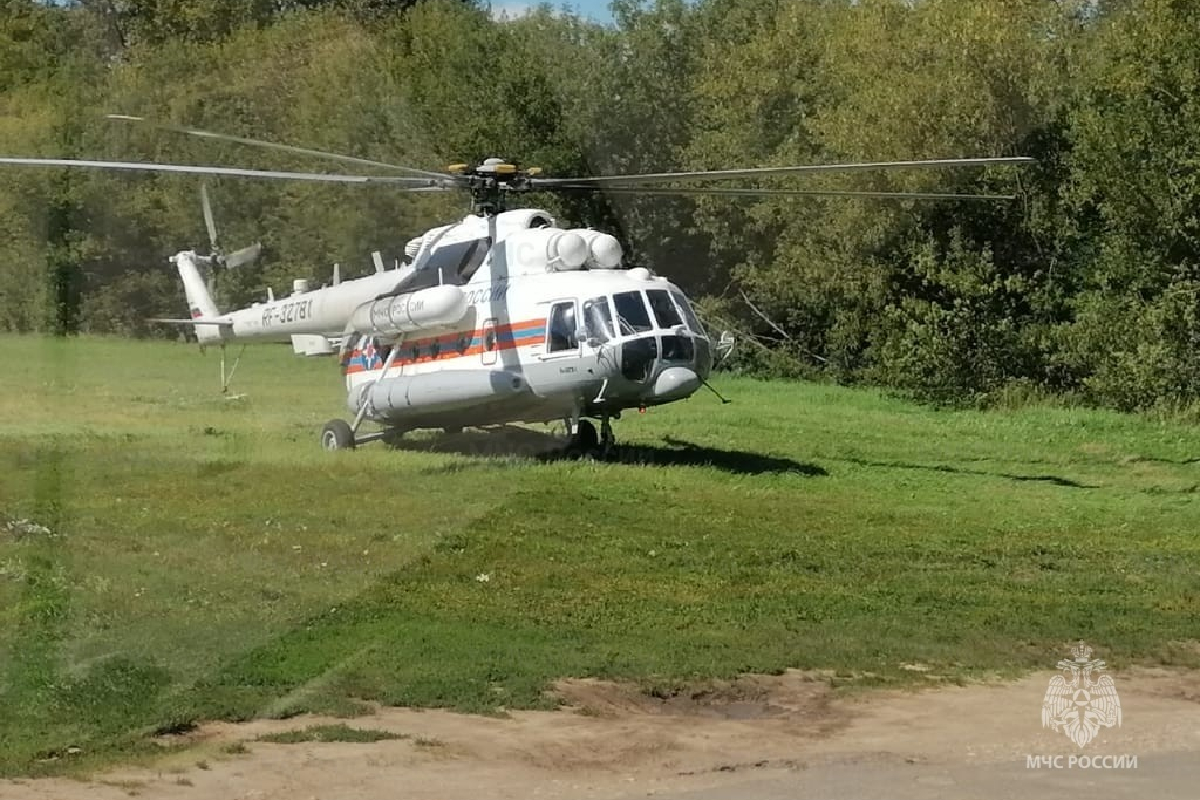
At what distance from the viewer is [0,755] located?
22.5 feet

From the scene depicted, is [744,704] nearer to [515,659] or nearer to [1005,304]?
[515,659]

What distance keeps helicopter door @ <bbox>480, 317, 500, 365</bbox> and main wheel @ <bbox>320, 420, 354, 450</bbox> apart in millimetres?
1836

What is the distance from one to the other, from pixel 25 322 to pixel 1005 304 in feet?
57.4

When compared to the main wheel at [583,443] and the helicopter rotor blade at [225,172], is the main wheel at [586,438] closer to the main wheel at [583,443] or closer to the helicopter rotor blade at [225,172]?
the main wheel at [583,443]

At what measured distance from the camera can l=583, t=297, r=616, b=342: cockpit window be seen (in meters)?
15.6

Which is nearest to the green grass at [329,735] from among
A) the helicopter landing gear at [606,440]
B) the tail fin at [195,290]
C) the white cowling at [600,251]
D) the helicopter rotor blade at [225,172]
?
the helicopter rotor blade at [225,172]

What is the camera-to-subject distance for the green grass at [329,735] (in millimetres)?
7258

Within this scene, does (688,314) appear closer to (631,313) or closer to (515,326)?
(631,313)

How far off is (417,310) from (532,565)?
5.68 metres

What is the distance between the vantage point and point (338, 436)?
17.4 m

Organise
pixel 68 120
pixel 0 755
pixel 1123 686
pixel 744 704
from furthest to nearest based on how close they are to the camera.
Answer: pixel 68 120 → pixel 1123 686 → pixel 744 704 → pixel 0 755

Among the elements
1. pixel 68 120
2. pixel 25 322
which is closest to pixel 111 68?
pixel 68 120

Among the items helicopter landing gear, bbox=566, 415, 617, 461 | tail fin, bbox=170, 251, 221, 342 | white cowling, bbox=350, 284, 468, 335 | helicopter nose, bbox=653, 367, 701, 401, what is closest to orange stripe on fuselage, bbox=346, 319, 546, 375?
white cowling, bbox=350, 284, 468, 335

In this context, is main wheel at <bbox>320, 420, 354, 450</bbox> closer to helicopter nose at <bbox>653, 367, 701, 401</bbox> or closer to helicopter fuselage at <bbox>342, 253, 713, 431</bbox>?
helicopter fuselage at <bbox>342, 253, 713, 431</bbox>
